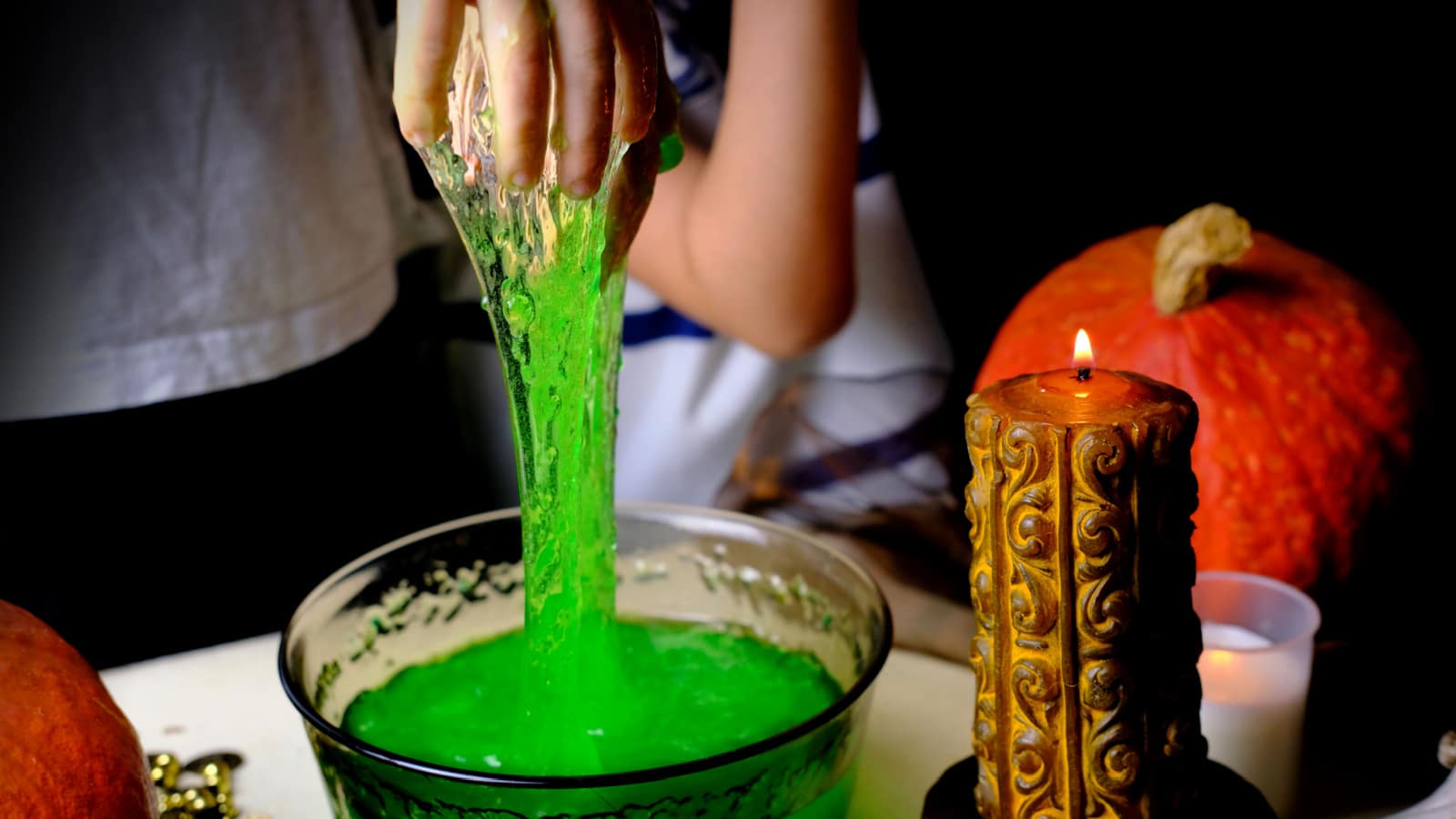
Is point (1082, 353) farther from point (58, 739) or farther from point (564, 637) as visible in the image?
point (58, 739)

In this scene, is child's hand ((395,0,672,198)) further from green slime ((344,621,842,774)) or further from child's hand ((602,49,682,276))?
green slime ((344,621,842,774))

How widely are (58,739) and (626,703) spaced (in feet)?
0.81

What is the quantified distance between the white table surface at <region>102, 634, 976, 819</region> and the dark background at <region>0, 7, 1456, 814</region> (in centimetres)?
34

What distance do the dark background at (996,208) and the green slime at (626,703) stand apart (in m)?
0.53

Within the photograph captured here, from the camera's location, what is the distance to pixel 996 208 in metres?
1.16

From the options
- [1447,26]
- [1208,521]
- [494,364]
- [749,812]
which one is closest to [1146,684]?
[749,812]

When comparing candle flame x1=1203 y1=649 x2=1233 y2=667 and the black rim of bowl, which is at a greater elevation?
the black rim of bowl

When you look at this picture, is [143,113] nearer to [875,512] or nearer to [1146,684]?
[875,512]

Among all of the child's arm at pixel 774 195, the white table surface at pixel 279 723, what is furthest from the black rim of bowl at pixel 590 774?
the child's arm at pixel 774 195

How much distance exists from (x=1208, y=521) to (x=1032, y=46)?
1.70 feet

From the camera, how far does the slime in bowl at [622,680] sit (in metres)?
0.49

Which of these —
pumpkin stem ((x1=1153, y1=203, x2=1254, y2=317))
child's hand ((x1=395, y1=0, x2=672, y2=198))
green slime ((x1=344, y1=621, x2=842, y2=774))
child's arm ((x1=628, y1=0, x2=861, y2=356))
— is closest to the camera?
child's hand ((x1=395, y1=0, x2=672, y2=198))

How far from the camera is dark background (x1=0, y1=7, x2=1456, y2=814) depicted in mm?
1020

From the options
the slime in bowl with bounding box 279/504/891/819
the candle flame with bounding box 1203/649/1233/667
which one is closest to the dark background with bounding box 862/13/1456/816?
the candle flame with bounding box 1203/649/1233/667
